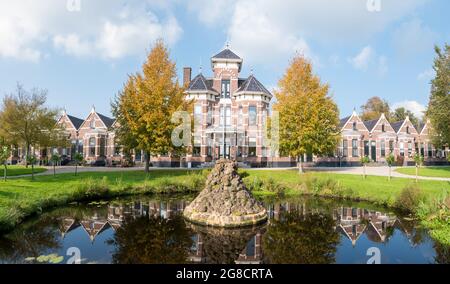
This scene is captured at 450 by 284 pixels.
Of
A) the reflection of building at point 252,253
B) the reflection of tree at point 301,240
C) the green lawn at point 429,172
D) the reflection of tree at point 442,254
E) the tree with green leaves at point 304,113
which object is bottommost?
the reflection of tree at point 301,240

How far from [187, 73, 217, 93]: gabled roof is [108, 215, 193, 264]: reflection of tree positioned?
84.2ft

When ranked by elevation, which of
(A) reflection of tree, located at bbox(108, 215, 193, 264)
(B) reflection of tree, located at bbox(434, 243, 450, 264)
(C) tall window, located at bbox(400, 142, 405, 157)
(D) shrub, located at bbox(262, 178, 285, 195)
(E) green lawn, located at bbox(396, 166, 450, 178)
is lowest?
(B) reflection of tree, located at bbox(434, 243, 450, 264)

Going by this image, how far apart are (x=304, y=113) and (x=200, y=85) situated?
1593cm

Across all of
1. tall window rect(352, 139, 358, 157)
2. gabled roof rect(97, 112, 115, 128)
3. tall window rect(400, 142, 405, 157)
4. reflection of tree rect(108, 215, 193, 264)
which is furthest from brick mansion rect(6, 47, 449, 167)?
reflection of tree rect(108, 215, 193, 264)

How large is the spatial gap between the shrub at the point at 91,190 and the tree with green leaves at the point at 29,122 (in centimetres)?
1537

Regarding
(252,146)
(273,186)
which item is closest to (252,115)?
(252,146)

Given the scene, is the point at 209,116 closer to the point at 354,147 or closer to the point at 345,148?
the point at 345,148

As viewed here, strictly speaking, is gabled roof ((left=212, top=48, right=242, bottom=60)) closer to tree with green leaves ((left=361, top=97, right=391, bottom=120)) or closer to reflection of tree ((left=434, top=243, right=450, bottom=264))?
reflection of tree ((left=434, top=243, right=450, bottom=264))

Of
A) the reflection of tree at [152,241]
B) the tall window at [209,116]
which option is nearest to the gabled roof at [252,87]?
the tall window at [209,116]

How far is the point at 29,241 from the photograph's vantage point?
8227mm

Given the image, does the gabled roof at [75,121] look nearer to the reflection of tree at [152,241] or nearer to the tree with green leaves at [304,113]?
the tree with green leaves at [304,113]

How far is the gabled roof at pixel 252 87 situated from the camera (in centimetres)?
3488

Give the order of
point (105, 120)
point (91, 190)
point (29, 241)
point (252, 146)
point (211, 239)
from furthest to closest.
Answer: point (105, 120), point (252, 146), point (91, 190), point (211, 239), point (29, 241)

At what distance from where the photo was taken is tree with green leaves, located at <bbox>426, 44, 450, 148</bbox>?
24.5 metres
